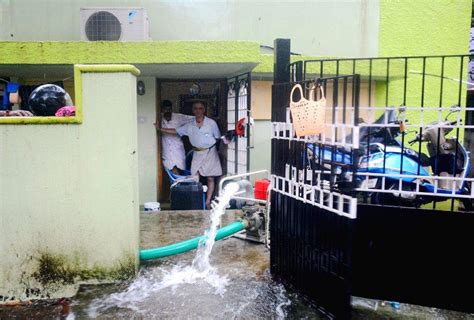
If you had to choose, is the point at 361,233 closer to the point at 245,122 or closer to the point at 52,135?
the point at 52,135

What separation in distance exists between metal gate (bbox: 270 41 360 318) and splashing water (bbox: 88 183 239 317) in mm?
689

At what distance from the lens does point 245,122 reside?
7.77 metres

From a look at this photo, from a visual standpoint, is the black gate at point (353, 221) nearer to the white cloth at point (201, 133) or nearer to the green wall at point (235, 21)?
the white cloth at point (201, 133)

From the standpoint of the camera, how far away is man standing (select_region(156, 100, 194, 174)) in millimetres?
8602

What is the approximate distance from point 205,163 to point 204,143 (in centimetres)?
42

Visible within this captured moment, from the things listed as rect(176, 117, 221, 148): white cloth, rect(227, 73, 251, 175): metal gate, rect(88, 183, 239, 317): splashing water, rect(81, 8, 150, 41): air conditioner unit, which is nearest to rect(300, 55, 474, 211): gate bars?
rect(227, 73, 251, 175): metal gate

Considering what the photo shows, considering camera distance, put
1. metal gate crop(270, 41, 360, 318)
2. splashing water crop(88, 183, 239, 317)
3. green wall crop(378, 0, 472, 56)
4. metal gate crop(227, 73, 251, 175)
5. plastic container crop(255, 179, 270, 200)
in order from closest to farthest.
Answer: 1. metal gate crop(270, 41, 360, 318)
2. splashing water crop(88, 183, 239, 317)
3. plastic container crop(255, 179, 270, 200)
4. metal gate crop(227, 73, 251, 175)
5. green wall crop(378, 0, 472, 56)

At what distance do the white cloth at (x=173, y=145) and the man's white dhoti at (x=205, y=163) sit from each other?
30cm

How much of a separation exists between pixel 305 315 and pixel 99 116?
2.68 m

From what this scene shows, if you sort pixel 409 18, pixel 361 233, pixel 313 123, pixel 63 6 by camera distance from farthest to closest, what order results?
pixel 409 18
pixel 63 6
pixel 361 233
pixel 313 123

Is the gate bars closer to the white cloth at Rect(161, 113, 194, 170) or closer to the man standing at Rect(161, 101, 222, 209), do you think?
the man standing at Rect(161, 101, 222, 209)

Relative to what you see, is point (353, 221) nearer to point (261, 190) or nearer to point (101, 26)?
point (261, 190)

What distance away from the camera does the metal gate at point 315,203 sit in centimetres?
330

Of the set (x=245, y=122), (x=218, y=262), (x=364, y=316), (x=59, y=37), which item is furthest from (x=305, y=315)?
(x=59, y=37)
